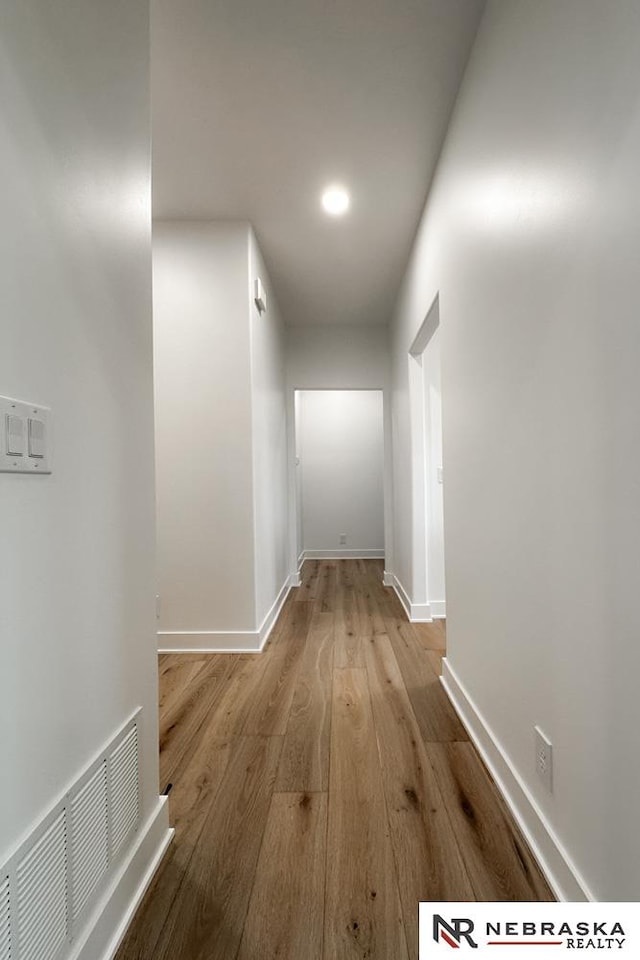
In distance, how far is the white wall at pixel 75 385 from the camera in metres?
0.76

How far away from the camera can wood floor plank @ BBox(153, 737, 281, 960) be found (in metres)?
1.03

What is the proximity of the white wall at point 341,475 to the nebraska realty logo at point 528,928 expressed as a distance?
544 centimetres

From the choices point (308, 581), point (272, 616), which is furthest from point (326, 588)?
point (272, 616)

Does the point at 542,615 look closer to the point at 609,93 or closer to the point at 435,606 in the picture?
the point at 609,93

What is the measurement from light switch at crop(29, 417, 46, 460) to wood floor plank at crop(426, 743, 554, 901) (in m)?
1.37

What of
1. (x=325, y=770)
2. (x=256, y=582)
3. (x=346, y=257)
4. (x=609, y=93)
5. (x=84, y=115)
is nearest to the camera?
(x=609, y=93)

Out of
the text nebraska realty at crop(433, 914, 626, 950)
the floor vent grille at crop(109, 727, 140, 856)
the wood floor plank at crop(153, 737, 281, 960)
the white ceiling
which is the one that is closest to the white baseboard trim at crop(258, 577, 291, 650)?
the wood floor plank at crop(153, 737, 281, 960)

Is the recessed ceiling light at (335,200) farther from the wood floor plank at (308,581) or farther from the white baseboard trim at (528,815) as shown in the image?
the wood floor plank at (308,581)

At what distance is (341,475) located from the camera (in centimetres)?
650

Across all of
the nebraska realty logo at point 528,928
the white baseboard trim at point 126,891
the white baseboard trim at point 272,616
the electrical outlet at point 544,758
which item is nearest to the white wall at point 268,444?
the white baseboard trim at point 272,616

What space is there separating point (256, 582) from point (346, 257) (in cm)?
236

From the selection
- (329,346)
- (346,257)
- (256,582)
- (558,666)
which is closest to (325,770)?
(558,666)

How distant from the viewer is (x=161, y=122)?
2080 millimetres

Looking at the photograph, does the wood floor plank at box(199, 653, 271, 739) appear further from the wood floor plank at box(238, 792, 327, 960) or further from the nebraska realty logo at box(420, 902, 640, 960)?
the nebraska realty logo at box(420, 902, 640, 960)
